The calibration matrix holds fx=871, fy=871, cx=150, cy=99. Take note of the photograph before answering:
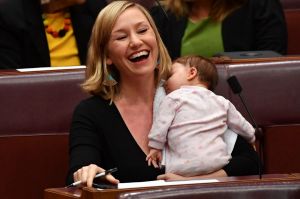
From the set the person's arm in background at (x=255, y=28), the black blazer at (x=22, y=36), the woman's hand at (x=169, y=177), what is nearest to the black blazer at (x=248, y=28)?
the person's arm in background at (x=255, y=28)

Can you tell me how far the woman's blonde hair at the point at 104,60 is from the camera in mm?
1233

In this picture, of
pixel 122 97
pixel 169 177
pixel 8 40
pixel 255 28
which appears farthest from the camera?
pixel 255 28

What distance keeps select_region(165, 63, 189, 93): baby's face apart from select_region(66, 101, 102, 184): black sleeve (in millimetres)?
117

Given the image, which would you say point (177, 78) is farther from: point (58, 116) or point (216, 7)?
point (216, 7)

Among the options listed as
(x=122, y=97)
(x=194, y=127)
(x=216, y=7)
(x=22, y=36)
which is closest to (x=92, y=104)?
(x=122, y=97)

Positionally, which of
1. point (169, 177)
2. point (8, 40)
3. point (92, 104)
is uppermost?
point (8, 40)

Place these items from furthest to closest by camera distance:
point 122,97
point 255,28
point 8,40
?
point 255,28 < point 8,40 < point 122,97

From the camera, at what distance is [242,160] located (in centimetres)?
119

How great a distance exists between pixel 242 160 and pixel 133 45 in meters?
0.22

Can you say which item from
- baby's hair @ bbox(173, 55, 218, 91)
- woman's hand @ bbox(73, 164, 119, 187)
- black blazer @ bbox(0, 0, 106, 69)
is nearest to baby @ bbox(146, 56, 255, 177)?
baby's hair @ bbox(173, 55, 218, 91)

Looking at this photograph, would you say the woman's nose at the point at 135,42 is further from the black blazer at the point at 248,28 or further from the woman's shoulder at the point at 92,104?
the black blazer at the point at 248,28

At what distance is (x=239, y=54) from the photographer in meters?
1.45

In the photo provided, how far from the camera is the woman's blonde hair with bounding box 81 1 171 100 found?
1233 mm

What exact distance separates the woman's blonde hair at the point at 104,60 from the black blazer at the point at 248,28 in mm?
401
